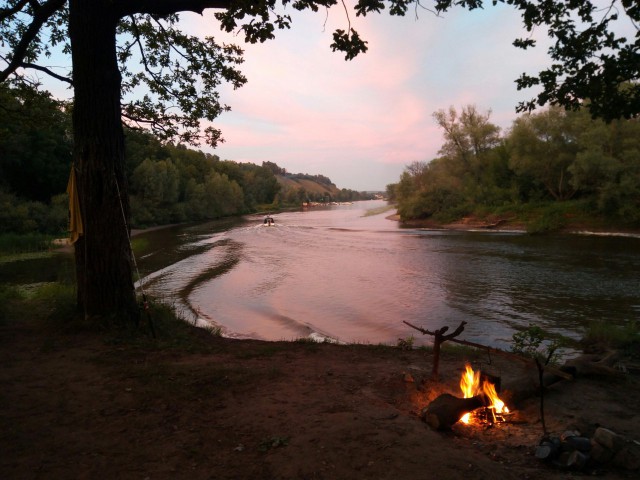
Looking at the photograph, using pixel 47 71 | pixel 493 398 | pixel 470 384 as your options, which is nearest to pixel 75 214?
pixel 47 71

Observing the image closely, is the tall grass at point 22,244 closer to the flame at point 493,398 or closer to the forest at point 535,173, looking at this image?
the flame at point 493,398

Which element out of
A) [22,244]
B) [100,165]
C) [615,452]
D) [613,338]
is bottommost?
[613,338]

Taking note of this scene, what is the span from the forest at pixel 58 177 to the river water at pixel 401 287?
6540mm

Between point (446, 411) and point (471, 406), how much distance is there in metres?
0.47

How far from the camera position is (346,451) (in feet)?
13.6

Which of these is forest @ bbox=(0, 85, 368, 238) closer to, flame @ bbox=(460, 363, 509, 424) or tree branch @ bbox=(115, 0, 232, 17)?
tree branch @ bbox=(115, 0, 232, 17)

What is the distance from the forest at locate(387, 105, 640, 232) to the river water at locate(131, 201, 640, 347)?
6189mm

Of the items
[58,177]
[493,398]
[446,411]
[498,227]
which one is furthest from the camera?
[498,227]

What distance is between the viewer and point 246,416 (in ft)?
16.1

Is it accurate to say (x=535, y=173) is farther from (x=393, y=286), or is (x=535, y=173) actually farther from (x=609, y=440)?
(x=609, y=440)

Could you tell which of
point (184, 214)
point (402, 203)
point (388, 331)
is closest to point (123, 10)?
point (388, 331)

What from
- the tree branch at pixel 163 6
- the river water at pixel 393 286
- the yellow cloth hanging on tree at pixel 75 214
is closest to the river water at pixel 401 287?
the river water at pixel 393 286

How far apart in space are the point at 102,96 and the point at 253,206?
111120mm

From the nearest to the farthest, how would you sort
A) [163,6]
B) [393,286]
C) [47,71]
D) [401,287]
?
[163,6] → [47,71] → [401,287] → [393,286]
